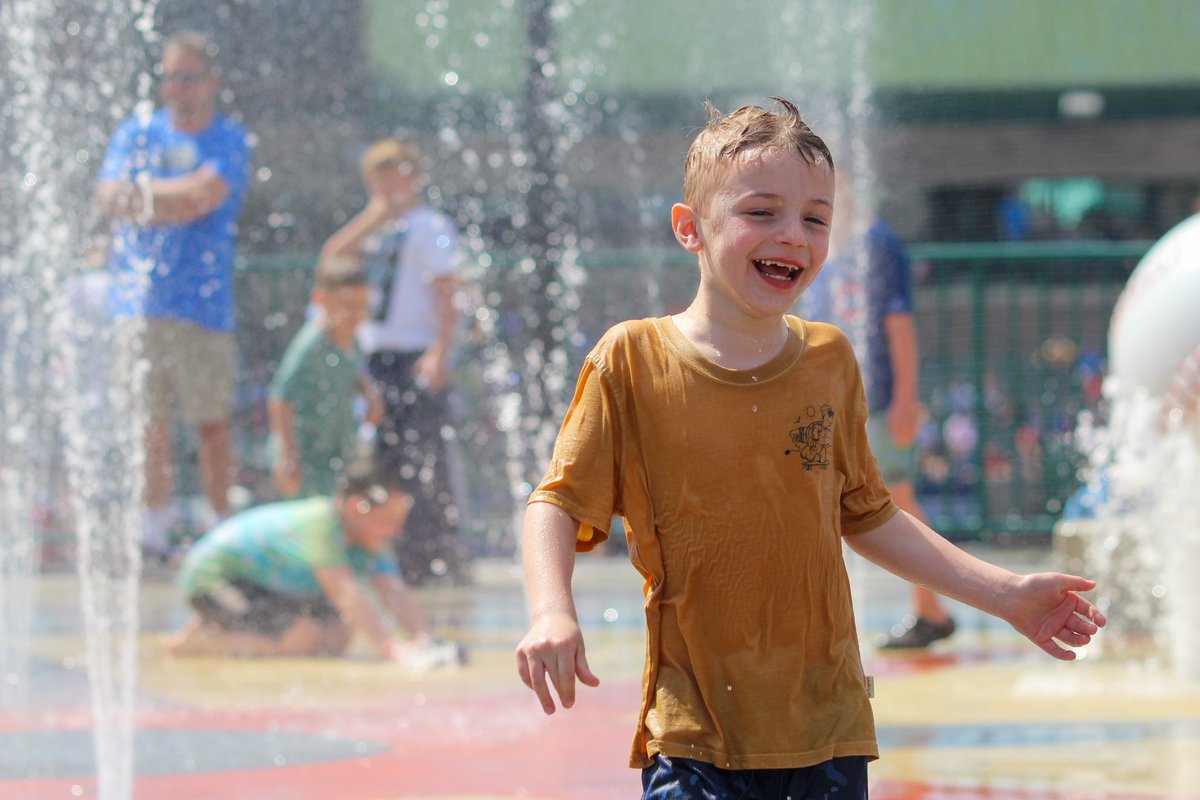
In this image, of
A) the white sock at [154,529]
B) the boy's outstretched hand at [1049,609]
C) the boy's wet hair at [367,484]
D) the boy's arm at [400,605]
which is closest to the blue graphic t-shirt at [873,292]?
the boy's wet hair at [367,484]

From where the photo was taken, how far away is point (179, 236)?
606cm

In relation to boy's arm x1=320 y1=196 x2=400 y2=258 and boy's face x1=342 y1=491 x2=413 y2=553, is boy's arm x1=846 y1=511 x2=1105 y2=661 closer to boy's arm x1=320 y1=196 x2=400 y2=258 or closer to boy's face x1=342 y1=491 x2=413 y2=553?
boy's face x1=342 y1=491 x2=413 y2=553

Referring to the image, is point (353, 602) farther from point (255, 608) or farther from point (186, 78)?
point (186, 78)

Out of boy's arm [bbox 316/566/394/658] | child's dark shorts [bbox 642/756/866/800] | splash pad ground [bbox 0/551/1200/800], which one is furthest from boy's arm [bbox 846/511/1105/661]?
boy's arm [bbox 316/566/394/658]

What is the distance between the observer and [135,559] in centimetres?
679

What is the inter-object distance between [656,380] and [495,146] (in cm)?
911

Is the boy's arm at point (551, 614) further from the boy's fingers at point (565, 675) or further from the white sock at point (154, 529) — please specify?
the white sock at point (154, 529)

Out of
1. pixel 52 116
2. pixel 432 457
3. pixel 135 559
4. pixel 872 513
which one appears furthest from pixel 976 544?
pixel 872 513

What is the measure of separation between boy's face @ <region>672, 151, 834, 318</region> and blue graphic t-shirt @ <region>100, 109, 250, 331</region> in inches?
167

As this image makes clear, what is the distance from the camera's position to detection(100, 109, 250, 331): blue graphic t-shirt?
6.02m

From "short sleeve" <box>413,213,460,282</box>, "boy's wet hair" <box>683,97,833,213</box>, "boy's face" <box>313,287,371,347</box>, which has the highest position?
"short sleeve" <box>413,213,460,282</box>

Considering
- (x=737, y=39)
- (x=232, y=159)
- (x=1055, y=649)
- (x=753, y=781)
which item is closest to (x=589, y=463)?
(x=753, y=781)

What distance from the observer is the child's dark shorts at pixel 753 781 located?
1.92m

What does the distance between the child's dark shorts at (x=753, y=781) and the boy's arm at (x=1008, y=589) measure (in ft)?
0.82
